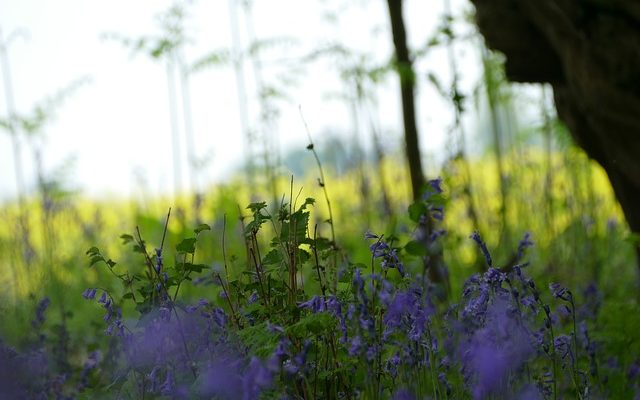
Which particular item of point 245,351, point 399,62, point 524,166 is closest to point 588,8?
point 399,62

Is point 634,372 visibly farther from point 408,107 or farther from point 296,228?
point 408,107

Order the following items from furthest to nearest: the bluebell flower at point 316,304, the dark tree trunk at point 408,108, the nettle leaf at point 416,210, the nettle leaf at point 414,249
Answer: the dark tree trunk at point 408,108, the nettle leaf at point 414,249, the nettle leaf at point 416,210, the bluebell flower at point 316,304

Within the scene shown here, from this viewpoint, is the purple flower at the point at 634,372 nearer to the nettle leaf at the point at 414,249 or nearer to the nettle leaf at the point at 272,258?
the nettle leaf at the point at 414,249

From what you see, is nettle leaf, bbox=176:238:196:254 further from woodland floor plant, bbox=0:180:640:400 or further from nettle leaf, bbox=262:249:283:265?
nettle leaf, bbox=262:249:283:265

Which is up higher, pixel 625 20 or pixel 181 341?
pixel 625 20

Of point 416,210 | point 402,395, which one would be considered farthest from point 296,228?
point 402,395

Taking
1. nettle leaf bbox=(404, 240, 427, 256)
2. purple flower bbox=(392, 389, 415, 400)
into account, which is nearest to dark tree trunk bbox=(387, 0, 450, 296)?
nettle leaf bbox=(404, 240, 427, 256)

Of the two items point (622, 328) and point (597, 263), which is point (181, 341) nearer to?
point (622, 328)

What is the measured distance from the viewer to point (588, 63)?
9.55 ft

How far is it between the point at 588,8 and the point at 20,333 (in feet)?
9.50

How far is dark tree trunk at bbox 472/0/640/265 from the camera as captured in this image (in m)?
2.83

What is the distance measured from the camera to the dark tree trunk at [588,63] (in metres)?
2.83

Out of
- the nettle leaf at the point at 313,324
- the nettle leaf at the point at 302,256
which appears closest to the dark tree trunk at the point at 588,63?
the nettle leaf at the point at 302,256

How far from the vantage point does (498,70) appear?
186 inches
